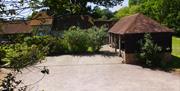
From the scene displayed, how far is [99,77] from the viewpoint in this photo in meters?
23.8

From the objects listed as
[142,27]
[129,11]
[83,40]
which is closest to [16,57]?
[142,27]

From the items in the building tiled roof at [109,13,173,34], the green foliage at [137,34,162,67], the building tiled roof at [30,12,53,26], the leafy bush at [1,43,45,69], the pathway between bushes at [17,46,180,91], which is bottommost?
the pathway between bushes at [17,46,180,91]

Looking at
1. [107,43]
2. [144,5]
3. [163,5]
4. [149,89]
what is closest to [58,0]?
[149,89]

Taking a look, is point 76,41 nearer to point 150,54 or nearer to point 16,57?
point 150,54

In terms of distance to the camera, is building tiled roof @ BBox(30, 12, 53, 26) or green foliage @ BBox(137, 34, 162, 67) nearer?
building tiled roof @ BBox(30, 12, 53, 26)

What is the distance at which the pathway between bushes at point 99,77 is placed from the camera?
67.0 feet

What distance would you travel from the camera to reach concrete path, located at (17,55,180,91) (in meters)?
20.4

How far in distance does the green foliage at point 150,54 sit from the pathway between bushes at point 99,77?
1047 mm

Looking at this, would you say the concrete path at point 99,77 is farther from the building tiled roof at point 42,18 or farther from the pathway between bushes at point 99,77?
the building tiled roof at point 42,18

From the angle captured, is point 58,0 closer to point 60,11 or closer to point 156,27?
point 60,11

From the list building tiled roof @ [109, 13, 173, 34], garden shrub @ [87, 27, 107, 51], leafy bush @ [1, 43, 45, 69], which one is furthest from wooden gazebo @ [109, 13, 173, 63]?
leafy bush @ [1, 43, 45, 69]

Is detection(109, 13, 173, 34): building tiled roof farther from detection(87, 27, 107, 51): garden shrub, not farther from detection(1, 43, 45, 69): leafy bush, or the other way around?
detection(1, 43, 45, 69): leafy bush

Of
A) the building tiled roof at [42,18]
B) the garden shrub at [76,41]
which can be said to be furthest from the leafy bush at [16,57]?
the garden shrub at [76,41]

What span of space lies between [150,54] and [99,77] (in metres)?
6.18
